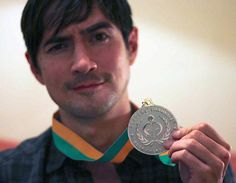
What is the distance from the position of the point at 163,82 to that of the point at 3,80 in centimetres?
88

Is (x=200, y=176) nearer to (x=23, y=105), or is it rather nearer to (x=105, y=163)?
(x=105, y=163)

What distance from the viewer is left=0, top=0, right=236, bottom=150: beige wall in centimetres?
170

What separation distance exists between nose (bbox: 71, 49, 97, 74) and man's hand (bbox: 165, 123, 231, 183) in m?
0.35

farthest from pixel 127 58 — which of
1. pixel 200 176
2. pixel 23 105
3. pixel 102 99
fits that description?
pixel 23 105

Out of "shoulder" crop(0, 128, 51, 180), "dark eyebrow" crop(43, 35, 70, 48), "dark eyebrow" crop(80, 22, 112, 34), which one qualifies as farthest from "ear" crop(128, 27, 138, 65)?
"shoulder" crop(0, 128, 51, 180)

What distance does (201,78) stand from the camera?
1734 mm

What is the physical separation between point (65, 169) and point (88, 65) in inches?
15.0

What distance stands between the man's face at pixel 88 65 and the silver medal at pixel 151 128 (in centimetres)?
26

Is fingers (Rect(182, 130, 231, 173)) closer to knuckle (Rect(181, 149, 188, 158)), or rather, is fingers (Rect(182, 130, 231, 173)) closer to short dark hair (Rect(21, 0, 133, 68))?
knuckle (Rect(181, 149, 188, 158))

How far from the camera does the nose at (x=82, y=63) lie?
99cm

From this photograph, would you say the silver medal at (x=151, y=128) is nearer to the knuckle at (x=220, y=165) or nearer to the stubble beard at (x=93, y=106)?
the knuckle at (x=220, y=165)

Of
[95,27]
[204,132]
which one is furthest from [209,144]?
[95,27]

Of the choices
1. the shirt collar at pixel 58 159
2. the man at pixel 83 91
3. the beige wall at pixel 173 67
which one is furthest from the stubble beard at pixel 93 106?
the beige wall at pixel 173 67

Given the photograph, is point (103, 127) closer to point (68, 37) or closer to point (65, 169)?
point (65, 169)
